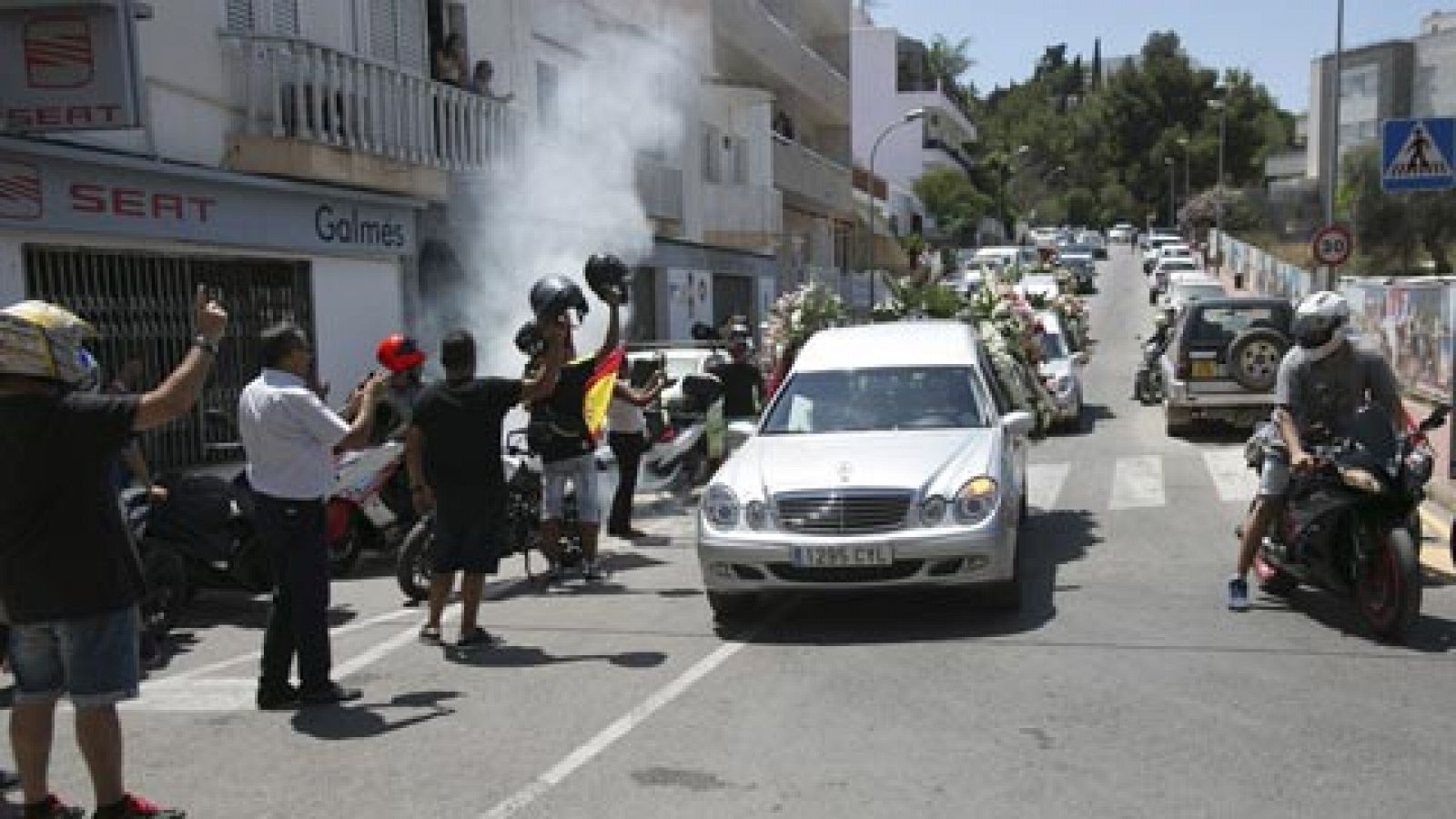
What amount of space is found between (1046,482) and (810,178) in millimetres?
23789

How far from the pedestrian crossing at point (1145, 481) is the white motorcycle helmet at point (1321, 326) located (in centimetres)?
455

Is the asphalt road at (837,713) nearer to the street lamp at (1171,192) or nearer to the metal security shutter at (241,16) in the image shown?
the metal security shutter at (241,16)

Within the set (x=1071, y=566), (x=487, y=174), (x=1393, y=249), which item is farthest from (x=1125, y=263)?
(x=1071, y=566)

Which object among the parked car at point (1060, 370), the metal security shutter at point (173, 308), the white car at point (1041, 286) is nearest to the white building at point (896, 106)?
the white car at point (1041, 286)

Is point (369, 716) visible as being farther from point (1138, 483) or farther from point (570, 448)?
point (1138, 483)

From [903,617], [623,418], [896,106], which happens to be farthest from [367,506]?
[896,106]

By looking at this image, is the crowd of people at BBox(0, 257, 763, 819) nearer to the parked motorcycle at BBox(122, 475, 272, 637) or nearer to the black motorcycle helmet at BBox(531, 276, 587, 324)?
the black motorcycle helmet at BBox(531, 276, 587, 324)

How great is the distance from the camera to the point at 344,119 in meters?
14.1

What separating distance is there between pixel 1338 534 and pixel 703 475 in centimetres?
782

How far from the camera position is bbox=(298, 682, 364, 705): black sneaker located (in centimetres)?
637

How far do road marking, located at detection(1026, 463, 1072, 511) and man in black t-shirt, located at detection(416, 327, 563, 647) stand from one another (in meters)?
6.04

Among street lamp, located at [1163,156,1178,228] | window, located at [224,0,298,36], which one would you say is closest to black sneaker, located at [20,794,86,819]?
window, located at [224,0,298,36]

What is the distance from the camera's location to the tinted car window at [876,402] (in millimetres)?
8656

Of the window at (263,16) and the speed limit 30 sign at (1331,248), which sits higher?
the window at (263,16)
